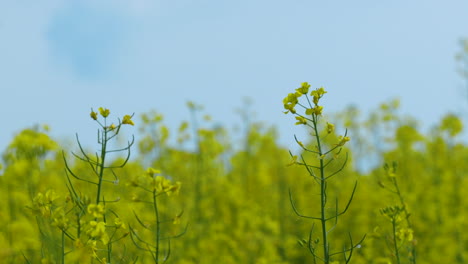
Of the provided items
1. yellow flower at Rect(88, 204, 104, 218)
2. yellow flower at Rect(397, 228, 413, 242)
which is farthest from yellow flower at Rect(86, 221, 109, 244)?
yellow flower at Rect(397, 228, 413, 242)

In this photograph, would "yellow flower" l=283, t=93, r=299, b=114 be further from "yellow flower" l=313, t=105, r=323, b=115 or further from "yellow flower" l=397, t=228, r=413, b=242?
"yellow flower" l=397, t=228, r=413, b=242

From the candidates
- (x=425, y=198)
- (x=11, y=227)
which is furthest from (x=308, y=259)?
(x=11, y=227)

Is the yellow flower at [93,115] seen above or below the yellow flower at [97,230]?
above

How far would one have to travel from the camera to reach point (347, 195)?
787cm

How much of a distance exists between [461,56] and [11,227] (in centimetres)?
589

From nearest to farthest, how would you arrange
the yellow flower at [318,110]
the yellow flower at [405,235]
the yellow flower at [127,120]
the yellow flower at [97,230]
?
the yellow flower at [97,230] → the yellow flower at [318,110] → the yellow flower at [127,120] → the yellow flower at [405,235]

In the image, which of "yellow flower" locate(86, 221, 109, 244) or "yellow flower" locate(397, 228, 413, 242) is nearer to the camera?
"yellow flower" locate(86, 221, 109, 244)

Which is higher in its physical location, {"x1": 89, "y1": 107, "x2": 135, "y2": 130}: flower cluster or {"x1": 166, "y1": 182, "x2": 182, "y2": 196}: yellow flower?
{"x1": 89, "y1": 107, "x2": 135, "y2": 130}: flower cluster

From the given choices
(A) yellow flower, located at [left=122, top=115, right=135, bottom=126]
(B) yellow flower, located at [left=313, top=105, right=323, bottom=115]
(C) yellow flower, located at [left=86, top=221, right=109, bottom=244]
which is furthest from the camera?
(A) yellow flower, located at [left=122, top=115, right=135, bottom=126]

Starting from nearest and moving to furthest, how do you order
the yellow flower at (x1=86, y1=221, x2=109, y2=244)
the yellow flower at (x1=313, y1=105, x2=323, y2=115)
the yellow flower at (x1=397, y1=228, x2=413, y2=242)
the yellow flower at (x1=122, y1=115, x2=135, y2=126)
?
the yellow flower at (x1=86, y1=221, x2=109, y2=244)
the yellow flower at (x1=313, y1=105, x2=323, y2=115)
the yellow flower at (x1=122, y1=115, x2=135, y2=126)
the yellow flower at (x1=397, y1=228, x2=413, y2=242)

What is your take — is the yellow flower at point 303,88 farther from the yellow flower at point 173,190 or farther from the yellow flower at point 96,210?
the yellow flower at point 96,210

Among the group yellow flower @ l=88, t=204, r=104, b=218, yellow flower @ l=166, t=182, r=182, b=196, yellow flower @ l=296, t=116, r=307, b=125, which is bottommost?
yellow flower @ l=88, t=204, r=104, b=218

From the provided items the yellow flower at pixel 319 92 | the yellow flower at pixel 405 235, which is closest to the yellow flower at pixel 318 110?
the yellow flower at pixel 319 92

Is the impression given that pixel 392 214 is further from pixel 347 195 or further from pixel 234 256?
pixel 347 195
